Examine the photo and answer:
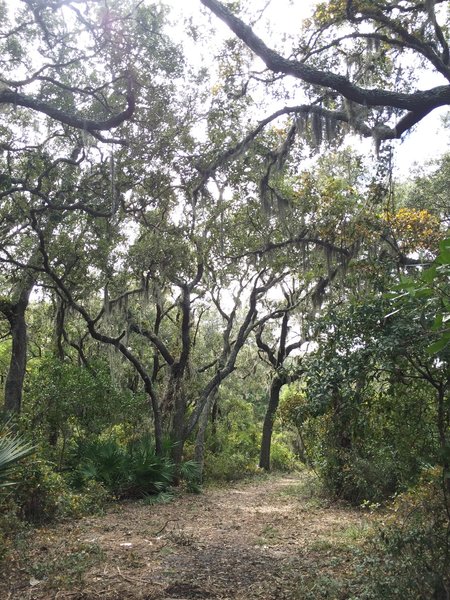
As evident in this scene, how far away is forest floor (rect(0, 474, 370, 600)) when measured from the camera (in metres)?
4.92

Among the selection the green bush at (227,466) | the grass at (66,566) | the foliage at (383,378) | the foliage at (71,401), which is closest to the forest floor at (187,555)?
the grass at (66,566)

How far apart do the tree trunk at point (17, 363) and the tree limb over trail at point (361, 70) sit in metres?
8.75

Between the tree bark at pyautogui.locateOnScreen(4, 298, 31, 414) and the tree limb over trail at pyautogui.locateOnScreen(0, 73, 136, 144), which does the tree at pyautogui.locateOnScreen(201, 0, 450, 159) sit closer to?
the tree limb over trail at pyautogui.locateOnScreen(0, 73, 136, 144)

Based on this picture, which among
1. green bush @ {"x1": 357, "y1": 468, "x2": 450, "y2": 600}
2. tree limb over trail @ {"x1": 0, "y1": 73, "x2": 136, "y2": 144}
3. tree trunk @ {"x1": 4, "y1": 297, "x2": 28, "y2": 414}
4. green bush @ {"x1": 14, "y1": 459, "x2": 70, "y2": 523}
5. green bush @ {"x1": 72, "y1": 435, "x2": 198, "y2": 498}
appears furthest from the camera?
tree trunk @ {"x1": 4, "y1": 297, "x2": 28, "y2": 414}

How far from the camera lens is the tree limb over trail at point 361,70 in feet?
18.3

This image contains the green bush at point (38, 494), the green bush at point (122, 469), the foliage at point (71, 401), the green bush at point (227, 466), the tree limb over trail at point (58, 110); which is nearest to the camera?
the tree limb over trail at point (58, 110)

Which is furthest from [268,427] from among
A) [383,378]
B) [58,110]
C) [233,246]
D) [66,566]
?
[58,110]

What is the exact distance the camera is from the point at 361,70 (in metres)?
7.67

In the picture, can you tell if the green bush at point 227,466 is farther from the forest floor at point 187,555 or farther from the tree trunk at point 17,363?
the tree trunk at point 17,363

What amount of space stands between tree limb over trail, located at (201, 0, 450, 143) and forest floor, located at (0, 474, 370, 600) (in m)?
5.06

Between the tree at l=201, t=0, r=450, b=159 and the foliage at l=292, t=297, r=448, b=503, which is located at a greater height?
the tree at l=201, t=0, r=450, b=159

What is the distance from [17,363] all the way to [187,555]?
737cm

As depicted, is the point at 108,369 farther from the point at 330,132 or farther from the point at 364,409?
the point at 330,132

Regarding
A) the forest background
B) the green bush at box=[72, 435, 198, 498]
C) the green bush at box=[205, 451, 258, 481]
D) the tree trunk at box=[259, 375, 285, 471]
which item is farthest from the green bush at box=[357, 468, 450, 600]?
the tree trunk at box=[259, 375, 285, 471]
